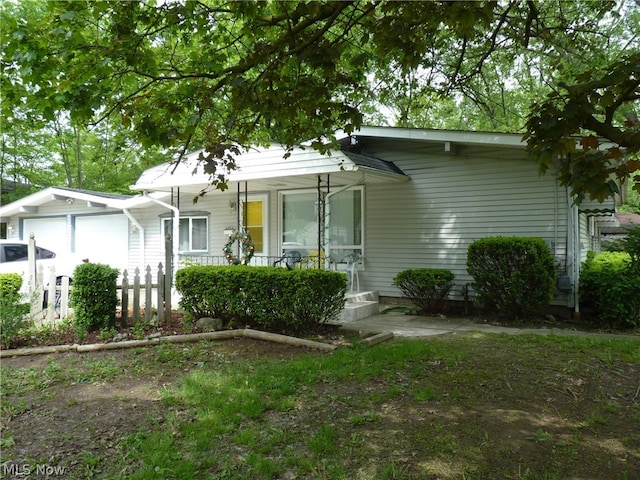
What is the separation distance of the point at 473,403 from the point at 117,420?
3136mm

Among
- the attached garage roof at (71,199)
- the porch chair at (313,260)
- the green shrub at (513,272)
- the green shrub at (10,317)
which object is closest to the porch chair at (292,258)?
the porch chair at (313,260)

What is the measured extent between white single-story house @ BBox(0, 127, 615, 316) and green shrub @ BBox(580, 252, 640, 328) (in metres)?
0.29

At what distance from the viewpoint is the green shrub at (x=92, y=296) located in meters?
6.54

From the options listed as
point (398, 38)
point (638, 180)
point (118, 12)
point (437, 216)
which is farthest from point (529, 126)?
point (437, 216)

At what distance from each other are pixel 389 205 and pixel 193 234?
21.4 feet

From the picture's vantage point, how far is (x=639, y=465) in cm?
297

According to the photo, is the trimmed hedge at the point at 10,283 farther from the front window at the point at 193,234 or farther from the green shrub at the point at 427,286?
the green shrub at the point at 427,286

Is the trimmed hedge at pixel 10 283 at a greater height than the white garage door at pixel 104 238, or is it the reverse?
the white garage door at pixel 104 238

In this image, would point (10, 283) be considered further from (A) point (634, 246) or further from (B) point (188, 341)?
(A) point (634, 246)

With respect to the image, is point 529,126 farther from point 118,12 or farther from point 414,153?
point 414,153

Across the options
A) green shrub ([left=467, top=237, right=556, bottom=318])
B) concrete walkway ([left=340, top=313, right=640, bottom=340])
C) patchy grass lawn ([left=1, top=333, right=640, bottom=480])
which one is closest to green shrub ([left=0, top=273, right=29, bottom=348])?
patchy grass lawn ([left=1, top=333, right=640, bottom=480])

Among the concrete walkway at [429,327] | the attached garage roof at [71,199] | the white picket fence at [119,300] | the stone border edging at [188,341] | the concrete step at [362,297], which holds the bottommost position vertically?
the concrete walkway at [429,327]

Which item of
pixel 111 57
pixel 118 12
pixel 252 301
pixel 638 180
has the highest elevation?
pixel 118 12

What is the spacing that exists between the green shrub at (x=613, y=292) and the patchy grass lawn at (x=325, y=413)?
2.28 m
